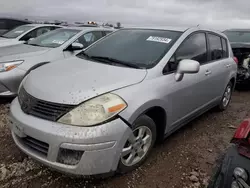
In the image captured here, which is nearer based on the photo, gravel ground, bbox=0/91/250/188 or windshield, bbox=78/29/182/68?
gravel ground, bbox=0/91/250/188

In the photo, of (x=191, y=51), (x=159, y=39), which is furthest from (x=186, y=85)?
(x=159, y=39)

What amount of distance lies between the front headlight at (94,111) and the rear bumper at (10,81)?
7.64 feet

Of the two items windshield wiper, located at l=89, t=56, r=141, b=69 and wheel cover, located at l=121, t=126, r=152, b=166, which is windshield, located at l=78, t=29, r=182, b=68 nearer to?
windshield wiper, located at l=89, t=56, r=141, b=69

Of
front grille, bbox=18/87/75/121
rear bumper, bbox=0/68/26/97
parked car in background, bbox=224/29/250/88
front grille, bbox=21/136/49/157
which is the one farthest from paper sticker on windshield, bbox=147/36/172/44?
parked car in background, bbox=224/29/250/88

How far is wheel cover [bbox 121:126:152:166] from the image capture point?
238 cm

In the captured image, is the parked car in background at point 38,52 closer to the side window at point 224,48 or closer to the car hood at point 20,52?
the car hood at point 20,52

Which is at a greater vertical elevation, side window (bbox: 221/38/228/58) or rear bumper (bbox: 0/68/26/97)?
side window (bbox: 221/38/228/58)

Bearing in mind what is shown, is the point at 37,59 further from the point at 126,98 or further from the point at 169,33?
the point at 126,98

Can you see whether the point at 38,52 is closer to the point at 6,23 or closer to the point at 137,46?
the point at 137,46

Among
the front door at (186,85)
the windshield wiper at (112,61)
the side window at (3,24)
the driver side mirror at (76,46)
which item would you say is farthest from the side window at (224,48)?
the side window at (3,24)

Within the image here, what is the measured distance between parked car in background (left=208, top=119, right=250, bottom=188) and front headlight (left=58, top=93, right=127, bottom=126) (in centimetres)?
95

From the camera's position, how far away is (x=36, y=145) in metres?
2.18

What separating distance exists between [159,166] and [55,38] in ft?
12.3

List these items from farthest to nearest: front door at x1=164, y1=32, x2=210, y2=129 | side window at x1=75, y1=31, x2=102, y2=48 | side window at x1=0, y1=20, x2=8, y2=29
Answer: side window at x1=0, y1=20, x2=8, y2=29, side window at x1=75, y1=31, x2=102, y2=48, front door at x1=164, y1=32, x2=210, y2=129
